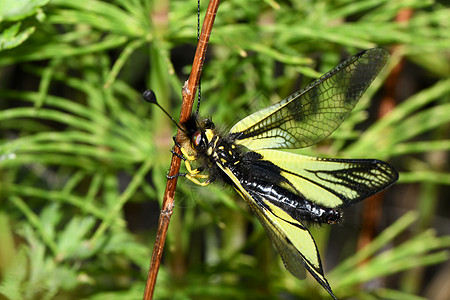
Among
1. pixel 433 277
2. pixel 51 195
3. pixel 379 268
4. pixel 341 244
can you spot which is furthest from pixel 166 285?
pixel 433 277

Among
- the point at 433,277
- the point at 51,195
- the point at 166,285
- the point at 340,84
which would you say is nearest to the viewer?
the point at 340,84

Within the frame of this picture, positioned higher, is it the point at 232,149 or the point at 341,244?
the point at 341,244

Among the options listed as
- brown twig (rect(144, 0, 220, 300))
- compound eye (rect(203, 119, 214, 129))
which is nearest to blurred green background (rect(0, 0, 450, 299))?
compound eye (rect(203, 119, 214, 129))

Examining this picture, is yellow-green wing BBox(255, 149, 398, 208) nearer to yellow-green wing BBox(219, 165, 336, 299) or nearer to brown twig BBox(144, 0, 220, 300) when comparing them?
yellow-green wing BBox(219, 165, 336, 299)

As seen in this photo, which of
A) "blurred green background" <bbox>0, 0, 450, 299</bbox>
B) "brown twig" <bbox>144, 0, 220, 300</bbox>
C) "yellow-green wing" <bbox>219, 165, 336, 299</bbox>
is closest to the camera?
"brown twig" <bbox>144, 0, 220, 300</bbox>

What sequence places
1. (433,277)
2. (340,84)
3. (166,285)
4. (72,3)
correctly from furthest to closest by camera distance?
(433,277), (166,285), (72,3), (340,84)

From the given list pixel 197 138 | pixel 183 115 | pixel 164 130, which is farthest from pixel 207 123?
pixel 164 130

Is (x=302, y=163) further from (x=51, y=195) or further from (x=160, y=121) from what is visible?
(x=51, y=195)
